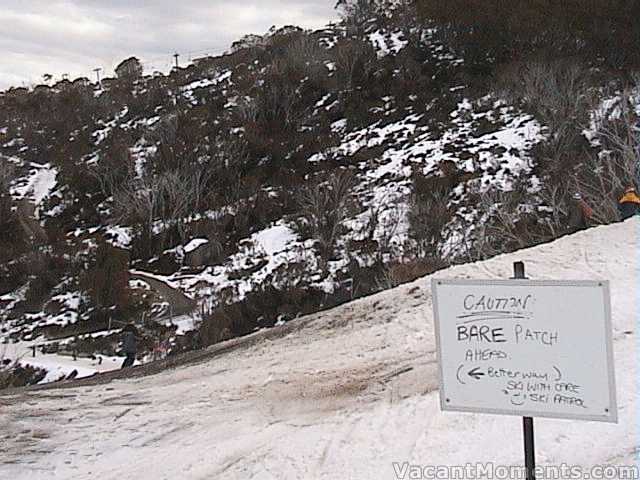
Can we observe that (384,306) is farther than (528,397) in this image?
Yes

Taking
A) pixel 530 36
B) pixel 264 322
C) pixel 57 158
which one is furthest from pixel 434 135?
pixel 57 158

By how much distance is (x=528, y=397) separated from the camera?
309 cm

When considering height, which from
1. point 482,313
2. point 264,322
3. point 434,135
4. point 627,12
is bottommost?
point 264,322

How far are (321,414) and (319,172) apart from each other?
26701 millimetres

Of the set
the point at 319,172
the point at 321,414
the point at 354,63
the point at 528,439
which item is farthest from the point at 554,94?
the point at 528,439

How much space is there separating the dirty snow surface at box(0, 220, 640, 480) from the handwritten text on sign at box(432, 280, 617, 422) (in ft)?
4.46

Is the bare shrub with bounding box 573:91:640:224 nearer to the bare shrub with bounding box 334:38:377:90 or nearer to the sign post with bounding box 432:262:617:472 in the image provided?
the sign post with bounding box 432:262:617:472

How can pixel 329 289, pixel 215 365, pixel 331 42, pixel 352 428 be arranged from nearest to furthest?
1. pixel 352 428
2. pixel 215 365
3. pixel 329 289
4. pixel 331 42

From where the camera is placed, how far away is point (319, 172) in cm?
3197

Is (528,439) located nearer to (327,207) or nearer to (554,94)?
(327,207)

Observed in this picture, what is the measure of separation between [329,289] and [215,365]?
49.8 feet

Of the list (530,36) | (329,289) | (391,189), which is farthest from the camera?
(530,36)

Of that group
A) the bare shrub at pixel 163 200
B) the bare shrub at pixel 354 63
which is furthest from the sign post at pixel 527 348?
the bare shrub at pixel 354 63

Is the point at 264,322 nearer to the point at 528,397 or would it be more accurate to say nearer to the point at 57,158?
the point at 528,397
